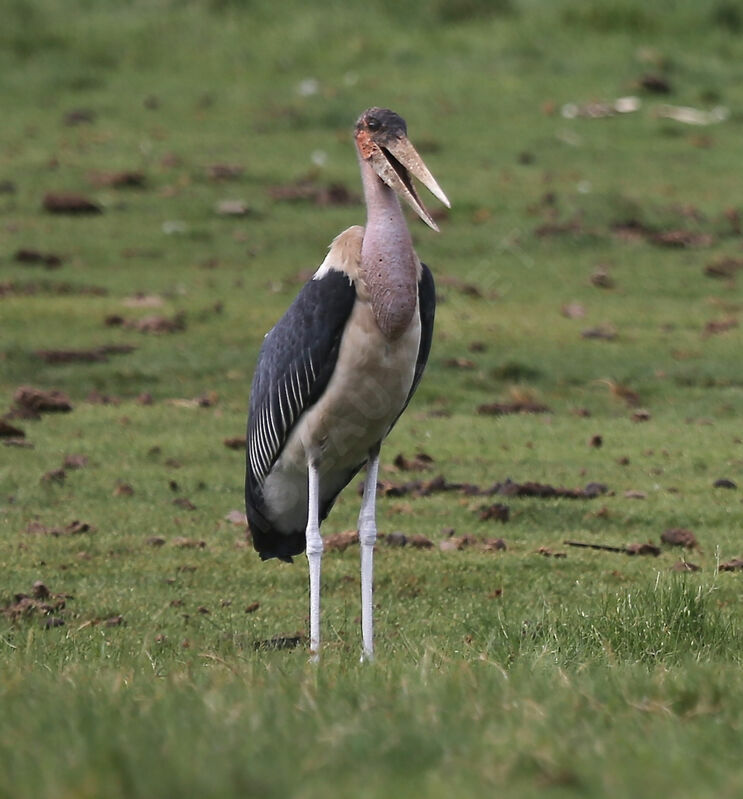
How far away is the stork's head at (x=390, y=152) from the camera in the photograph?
21.7ft

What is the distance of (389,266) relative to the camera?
255 inches

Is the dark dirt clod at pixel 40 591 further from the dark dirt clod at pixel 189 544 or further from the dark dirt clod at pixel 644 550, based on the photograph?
the dark dirt clod at pixel 644 550

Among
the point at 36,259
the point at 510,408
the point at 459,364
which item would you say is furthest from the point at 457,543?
the point at 36,259

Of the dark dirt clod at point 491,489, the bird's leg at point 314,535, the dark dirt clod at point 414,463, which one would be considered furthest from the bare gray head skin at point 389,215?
the dark dirt clod at point 414,463

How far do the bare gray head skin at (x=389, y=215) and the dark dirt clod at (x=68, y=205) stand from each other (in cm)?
1010

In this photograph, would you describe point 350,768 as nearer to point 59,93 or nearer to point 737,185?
point 737,185

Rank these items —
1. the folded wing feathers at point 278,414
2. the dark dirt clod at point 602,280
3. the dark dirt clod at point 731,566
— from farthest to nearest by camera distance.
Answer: the dark dirt clod at point 602,280
the dark dirt clod at point 731,566
the folded wing feathers at point 278,414

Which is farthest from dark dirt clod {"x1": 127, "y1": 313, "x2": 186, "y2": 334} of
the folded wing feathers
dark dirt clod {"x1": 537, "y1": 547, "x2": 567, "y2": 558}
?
the folded wing feathers

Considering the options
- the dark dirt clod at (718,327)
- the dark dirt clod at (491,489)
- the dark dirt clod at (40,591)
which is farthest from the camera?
the dark dirt clod at (718,327)

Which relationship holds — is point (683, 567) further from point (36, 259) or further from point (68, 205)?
point (68, 205)

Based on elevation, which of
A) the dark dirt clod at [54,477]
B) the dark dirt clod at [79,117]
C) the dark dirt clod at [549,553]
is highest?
the dark dirt clod at [79,117]

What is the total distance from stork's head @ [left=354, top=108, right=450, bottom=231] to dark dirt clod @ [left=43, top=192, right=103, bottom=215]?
10150 mm

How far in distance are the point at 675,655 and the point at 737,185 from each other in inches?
477

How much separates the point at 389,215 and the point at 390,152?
1.00 feet
